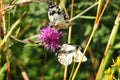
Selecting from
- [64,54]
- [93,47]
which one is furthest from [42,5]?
[64,54]

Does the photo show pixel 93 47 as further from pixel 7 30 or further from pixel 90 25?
Result: pixel 7 30

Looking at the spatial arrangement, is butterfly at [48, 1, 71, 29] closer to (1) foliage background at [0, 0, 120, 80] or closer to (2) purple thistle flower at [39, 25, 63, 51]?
(2) purple thistle flower at [39, 25, 63, 51]

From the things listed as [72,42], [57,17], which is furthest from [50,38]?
[72,42]

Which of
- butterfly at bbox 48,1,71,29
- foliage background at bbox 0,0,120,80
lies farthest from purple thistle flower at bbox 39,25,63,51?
foliage background at bbox 0,0,120,80

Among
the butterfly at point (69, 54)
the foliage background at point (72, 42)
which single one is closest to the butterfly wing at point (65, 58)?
the butterfly at point (69, 54)

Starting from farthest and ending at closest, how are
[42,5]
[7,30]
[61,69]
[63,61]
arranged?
[61,69] < [42,5] < [7,30] < [63,61]

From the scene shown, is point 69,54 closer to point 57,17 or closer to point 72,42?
point 57,17
